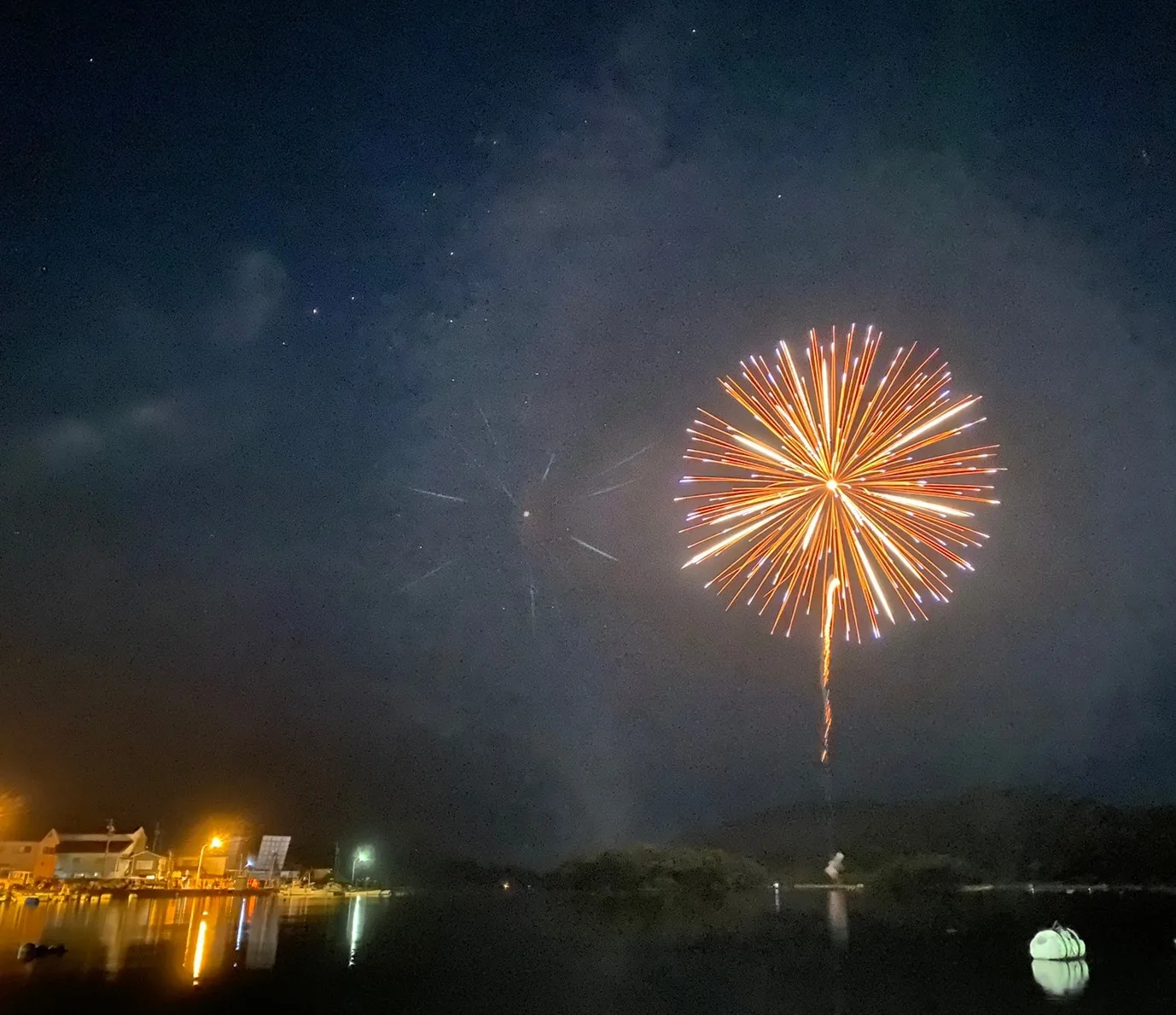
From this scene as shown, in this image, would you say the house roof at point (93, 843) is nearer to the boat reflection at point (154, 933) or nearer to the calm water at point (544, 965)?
the boat reflection at point (154, 933)

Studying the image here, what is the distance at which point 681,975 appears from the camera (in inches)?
2147

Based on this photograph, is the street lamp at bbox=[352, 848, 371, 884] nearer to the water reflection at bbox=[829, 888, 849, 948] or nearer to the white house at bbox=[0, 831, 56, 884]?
the white house at bbox=[0, 831, 56, 884]

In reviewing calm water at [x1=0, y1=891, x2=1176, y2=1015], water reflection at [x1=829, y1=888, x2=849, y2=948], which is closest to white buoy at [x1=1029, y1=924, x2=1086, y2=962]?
calm water at [x1=0, y1=891, x2=1176, y2=1015]

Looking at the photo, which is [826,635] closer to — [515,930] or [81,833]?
[515,930]

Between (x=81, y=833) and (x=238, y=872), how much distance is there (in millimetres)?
30572

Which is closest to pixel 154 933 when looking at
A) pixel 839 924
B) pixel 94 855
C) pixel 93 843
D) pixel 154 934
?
pixel 154 934

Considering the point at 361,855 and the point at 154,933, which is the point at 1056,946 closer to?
the point at 154,933

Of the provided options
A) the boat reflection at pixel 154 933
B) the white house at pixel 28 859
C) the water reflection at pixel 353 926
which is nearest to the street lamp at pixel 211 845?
the boat reflection at pixel 154 933

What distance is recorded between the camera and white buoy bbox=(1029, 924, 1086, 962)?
63.3 metres

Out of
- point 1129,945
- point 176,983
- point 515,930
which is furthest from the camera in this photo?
point 515,930

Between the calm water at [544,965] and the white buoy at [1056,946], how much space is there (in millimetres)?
1440

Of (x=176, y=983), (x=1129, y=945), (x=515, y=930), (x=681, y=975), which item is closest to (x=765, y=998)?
(x=681, y=975)

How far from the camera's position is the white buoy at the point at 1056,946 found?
63344 millimetres

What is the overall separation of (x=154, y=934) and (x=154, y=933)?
800 millimetres
